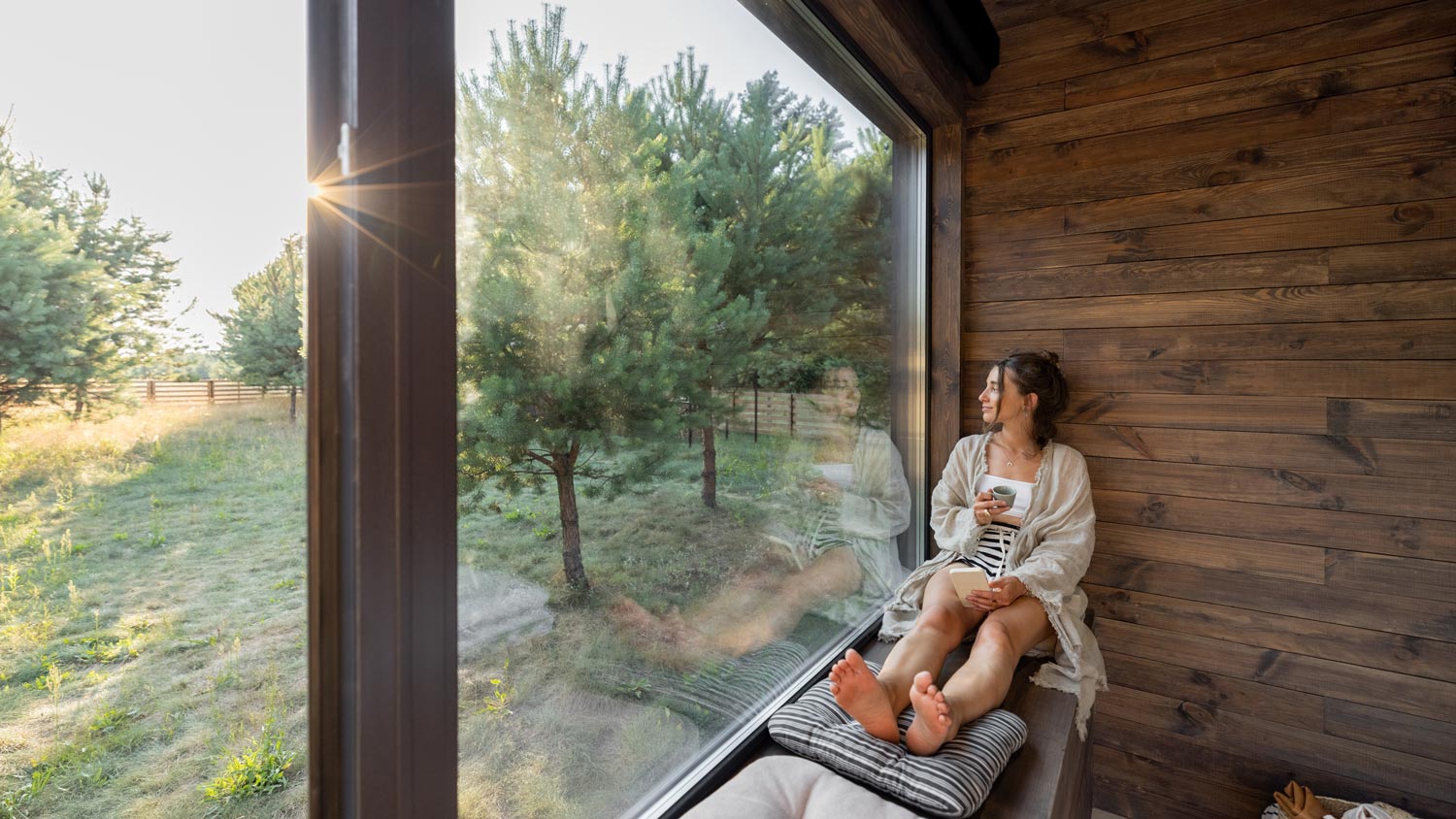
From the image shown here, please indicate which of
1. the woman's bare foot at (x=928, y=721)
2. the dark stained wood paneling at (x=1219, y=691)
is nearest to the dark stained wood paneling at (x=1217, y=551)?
the dark stained wood paneling at (x=1219, y=691)

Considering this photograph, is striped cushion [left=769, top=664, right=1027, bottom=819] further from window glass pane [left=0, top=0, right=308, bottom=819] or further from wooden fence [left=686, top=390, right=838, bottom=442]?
window glass pane [left=0, top=0, right=308, bottom=819]

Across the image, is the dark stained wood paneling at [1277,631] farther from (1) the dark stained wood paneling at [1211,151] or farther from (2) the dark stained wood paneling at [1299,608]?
(1) the dark stained wood paneling at [1211,151]

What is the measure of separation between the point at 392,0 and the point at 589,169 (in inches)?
14.1

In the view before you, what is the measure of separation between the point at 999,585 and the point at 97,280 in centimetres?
177

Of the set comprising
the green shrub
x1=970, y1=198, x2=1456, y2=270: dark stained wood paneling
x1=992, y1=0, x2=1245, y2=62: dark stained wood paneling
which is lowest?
the green shrub

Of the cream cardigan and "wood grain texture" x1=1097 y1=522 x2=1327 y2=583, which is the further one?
"wood grain texture" x1=1097 y1=522 x2=1327 y2=583

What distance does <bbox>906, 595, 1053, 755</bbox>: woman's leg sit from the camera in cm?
125

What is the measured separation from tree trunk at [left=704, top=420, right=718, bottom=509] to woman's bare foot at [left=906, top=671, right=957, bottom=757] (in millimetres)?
533

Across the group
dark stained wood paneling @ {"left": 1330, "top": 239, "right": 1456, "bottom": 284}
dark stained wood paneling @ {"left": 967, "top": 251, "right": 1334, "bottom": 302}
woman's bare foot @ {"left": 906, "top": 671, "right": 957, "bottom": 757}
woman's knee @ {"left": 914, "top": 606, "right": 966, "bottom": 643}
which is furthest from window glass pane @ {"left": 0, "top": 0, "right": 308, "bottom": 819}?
dark stained wood paneling @ {"left": 1330, "top": 239, "right": 1456, "bottom": 284}

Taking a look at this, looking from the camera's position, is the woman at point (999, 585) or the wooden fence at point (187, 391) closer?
the wooden fence at point (187, 391)

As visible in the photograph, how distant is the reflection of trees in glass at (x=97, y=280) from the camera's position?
1.62 feet

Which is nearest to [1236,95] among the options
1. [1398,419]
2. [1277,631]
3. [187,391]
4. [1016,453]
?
[1398,419]

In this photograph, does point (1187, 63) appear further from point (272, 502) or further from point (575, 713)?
point (272, 502)

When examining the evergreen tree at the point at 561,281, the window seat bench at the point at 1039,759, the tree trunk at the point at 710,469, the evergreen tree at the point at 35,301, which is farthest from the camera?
the tree trunk at the point at 710,469
